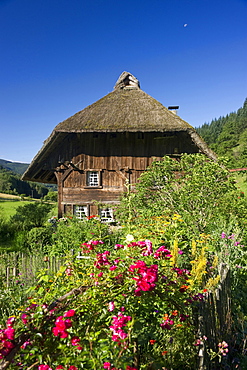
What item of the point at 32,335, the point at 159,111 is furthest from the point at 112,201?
the point at 32,335

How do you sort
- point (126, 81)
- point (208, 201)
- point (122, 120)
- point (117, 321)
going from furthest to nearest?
point (126, 81), point (122, 120), point (208, 201), point (117, 321)

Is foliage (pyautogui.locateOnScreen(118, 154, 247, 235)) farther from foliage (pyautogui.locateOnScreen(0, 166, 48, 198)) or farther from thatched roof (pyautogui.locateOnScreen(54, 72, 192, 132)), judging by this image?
foliage (pyautogui.locateOnScreen(0, 166, 48, 198))

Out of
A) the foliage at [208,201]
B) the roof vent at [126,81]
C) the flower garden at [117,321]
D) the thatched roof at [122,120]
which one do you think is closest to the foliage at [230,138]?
the roof vent at [126,81]

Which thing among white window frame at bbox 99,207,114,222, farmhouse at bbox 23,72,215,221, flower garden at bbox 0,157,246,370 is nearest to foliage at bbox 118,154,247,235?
flower garden at bbox 0,157,246,370

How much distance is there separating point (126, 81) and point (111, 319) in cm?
1393

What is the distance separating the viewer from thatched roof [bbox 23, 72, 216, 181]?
10.4 m

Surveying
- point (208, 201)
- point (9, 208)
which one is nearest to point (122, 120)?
point (208, 201)

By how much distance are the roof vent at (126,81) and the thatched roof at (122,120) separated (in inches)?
35.4

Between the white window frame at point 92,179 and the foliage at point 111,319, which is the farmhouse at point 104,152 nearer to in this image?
the white window frame at point 92,179

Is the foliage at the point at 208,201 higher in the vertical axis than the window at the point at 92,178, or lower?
lower

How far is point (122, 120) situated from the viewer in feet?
35.6

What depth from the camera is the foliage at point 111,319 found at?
1.57 meters

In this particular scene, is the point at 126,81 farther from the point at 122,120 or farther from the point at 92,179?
A: the point at 92,179

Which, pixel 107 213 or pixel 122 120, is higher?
pixel 122 120
